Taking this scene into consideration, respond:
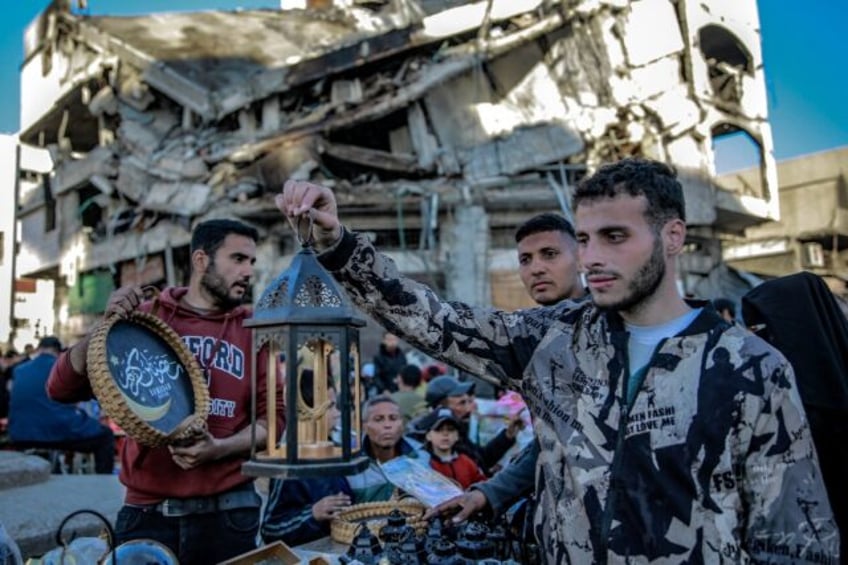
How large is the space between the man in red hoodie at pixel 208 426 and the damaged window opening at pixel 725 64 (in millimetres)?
19519

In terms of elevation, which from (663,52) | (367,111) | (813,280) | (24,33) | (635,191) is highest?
(24,33)

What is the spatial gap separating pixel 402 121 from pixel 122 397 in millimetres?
14578

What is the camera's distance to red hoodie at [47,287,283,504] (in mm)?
3023

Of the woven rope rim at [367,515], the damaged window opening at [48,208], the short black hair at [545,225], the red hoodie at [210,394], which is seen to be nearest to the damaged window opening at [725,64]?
the short black hair at [545,225]

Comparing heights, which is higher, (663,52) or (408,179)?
(663,52)

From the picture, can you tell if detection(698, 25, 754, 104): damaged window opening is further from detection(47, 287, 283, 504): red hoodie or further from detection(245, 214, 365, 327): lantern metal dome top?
detection(245, 214, 365, 327): lantern metal dome top

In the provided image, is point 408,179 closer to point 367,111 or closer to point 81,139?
point 367,111

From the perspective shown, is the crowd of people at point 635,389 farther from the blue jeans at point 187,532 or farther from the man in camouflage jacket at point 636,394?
the blue jeans at point 187,532

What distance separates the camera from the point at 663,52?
18.0m

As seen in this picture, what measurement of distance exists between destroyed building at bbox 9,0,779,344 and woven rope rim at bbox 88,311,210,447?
1111cm

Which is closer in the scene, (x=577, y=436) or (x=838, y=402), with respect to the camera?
(x=577, y=436)

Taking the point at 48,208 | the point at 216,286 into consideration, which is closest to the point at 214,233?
the point at 216,286

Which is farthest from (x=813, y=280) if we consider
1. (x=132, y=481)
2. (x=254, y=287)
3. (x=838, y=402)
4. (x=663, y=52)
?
(x=663, y=52)

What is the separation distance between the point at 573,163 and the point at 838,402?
1493cm
